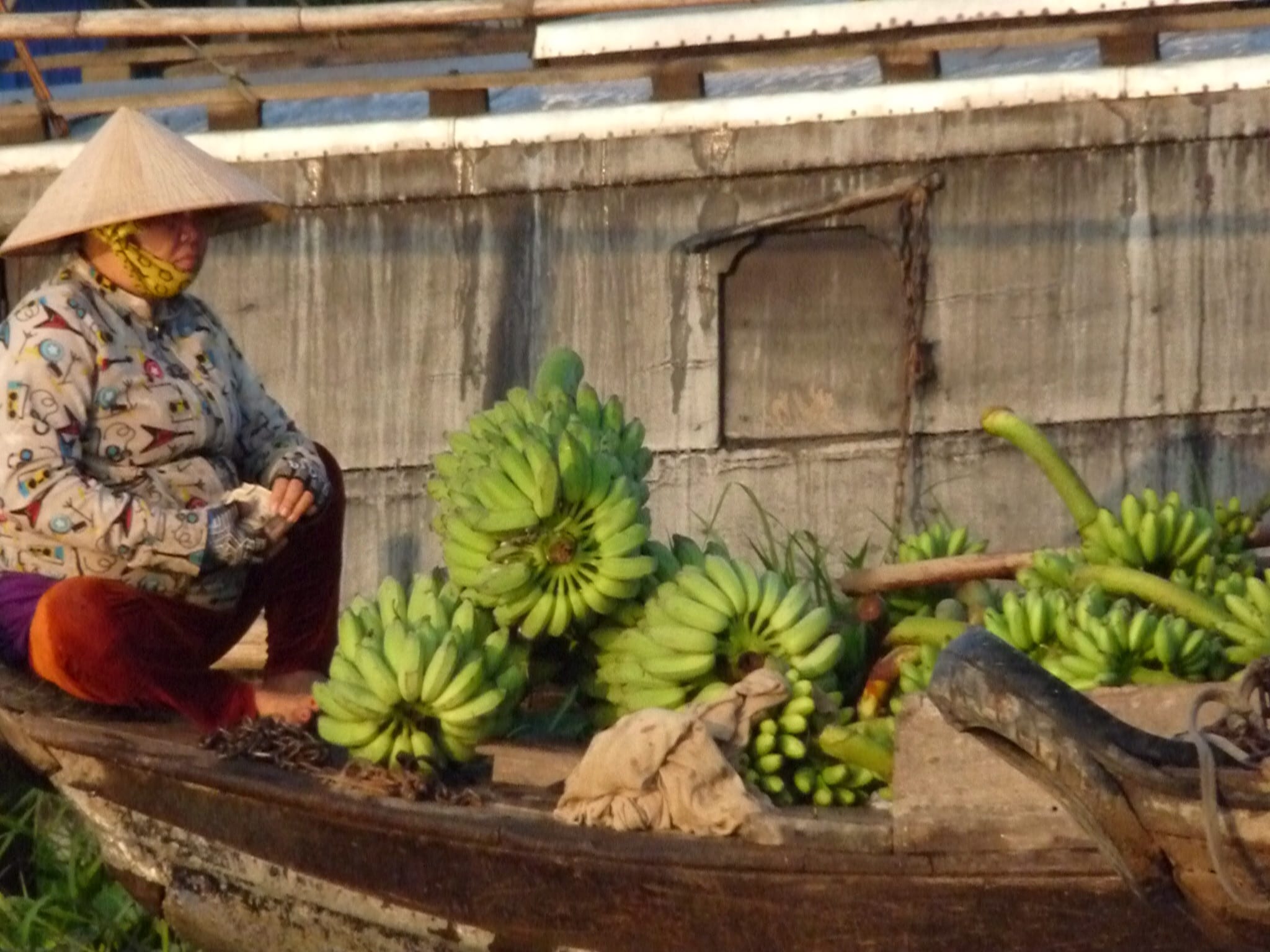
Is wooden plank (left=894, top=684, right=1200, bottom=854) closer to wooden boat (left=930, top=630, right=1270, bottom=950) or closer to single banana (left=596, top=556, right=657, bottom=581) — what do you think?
wooden boat (left=930, top=630, right=1270, bottom=950)

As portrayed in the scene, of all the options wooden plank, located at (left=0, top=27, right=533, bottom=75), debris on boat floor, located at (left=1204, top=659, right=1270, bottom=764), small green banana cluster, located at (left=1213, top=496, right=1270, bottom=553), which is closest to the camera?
debris on boat floor, located at (left=1204, top=659, right=1270, bottom=764)

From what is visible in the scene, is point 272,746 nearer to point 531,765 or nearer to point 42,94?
point 531,765

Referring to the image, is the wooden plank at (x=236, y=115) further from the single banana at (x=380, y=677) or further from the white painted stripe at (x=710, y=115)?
the single banana at (x=380, y=677)

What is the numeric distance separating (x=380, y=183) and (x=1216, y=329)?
2867 mm

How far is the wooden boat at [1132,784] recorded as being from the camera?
3.50 meters

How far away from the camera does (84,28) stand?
7.48m

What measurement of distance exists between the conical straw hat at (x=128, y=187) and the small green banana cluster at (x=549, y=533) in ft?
2.81

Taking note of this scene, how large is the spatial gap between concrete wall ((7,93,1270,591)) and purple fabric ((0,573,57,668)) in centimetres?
318

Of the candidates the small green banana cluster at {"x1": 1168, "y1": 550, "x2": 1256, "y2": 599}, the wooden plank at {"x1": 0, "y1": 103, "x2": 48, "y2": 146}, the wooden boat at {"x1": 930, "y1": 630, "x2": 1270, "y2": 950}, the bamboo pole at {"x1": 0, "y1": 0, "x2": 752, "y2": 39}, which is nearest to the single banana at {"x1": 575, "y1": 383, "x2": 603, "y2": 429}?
the small green banana cluster at {"x1": 1168, "y1": 550, "x2": 1256, "y2": 599}

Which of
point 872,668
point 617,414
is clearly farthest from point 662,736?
point 617,414

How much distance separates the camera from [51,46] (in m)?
10.9

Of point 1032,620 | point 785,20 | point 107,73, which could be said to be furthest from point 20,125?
point 1032,620

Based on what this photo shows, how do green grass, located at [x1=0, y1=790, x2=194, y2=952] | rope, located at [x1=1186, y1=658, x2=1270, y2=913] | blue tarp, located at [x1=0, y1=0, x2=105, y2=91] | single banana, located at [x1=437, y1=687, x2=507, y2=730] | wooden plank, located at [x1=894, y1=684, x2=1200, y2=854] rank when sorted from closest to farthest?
rope, located at [x1=1186, y1=658, x2=1270, y2=913], wooden plank, located at [x1=894, y1=684, x2=1200, y2=854], single banana, located at [x1=437, y1=687, x2=507, y2=730], green grass, located at [x1=0, y1=790, x2=194, y2=952], blue tarp, located at [x1=0, y1=0, x2=105, y2=91]

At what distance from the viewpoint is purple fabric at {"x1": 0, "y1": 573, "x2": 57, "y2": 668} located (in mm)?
4730
